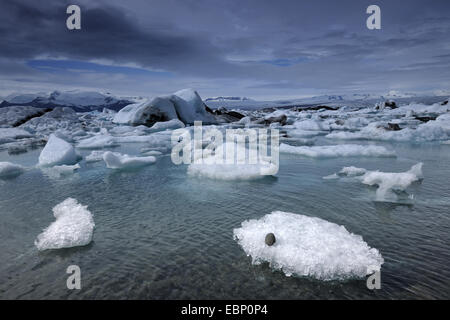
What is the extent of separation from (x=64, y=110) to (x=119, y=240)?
40.1 meters

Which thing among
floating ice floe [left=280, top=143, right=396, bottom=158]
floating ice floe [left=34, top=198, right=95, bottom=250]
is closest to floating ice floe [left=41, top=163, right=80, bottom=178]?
floating ice floe [left=34, top=198, right=95, bottom=250]

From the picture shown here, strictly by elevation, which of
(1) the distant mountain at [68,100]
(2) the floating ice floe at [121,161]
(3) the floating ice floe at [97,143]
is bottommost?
(2) the floating ice floe at [121,161]

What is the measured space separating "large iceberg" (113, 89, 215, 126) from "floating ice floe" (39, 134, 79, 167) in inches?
622

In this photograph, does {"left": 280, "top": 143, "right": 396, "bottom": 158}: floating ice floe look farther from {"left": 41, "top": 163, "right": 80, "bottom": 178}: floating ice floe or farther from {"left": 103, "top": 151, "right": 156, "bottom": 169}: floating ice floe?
{"left": 41, "top": 163, "right": 80, "bottom": 178}: floating ice floe

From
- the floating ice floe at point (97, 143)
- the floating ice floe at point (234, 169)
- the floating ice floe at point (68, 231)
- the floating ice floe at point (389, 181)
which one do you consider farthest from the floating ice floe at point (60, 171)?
the floating ice floe at point (389, 181)

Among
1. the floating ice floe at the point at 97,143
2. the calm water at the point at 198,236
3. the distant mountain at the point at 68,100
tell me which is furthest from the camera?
the distant mountain at the point at 68,100

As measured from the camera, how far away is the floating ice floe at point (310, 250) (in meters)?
3.34

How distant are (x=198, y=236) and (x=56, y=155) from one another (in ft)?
26.9

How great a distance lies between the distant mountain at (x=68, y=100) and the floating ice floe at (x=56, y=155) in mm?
70888

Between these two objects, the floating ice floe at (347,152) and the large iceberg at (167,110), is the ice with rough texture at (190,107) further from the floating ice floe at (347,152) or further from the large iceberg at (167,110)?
the floating ice floe at (347,152)

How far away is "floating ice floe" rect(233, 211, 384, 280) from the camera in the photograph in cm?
334
